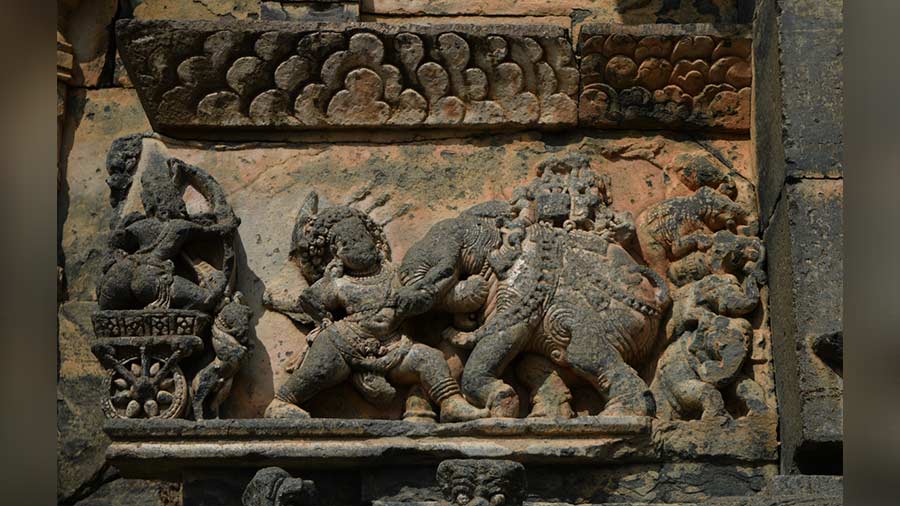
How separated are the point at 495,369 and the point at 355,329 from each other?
515 millimetres

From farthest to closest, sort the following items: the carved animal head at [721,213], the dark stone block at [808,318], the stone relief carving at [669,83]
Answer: the stone relief carving at [669,83] → the carved animal head at [721,213] → the dark stone block at [808,318]

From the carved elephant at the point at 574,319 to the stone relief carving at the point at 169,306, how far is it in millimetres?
866

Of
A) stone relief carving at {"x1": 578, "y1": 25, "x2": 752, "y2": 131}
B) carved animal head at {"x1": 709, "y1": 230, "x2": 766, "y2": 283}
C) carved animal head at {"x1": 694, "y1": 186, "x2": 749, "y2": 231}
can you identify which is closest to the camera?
carved animal head at {"x1": 709, "y1": 230, "x2": 766, "y2": 283}

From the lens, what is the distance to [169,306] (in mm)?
5156

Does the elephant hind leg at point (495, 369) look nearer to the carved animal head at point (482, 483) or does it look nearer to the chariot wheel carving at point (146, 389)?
the carved animal head at point (482, 483)

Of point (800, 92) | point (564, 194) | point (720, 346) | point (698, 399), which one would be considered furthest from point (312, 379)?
point (800, 92)

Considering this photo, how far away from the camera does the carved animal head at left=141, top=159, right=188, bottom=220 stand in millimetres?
5363

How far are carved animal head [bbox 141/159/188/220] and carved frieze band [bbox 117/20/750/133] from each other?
0.67 ft

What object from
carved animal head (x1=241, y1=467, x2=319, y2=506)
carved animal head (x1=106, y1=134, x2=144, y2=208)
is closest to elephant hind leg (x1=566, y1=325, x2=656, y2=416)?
carved animal head (x1=241, y1=467, x2=319, y2=506)

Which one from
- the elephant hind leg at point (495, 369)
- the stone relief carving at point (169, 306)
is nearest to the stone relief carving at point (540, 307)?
the elephant hind leg at point (495, 369)

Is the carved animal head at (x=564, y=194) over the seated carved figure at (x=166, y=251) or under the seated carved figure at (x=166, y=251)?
over

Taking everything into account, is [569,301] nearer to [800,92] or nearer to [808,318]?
[808,318]

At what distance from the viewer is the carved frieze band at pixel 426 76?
5.52m

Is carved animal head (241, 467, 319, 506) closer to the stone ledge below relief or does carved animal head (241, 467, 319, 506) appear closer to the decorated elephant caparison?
the stone ledge below relief
